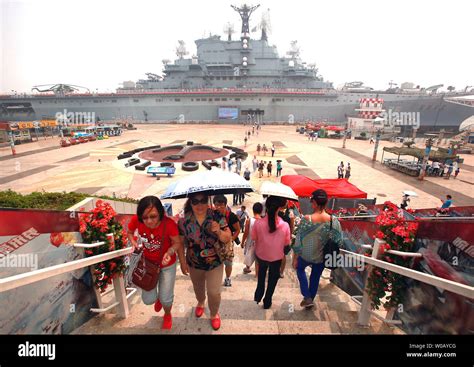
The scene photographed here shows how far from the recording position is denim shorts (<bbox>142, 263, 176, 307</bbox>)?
3.10 meters

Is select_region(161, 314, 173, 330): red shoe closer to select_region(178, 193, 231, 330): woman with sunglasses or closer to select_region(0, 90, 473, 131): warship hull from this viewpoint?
select_region(178, 193, 231, 330): woman with sunglasses

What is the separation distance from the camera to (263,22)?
208 feet

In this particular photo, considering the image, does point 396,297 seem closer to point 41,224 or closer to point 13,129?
point 41,224

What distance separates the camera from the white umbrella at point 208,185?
9.36 feet

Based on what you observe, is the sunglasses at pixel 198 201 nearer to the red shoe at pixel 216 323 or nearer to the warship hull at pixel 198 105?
the red shoe at pixel 216 323

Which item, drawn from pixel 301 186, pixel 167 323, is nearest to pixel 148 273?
pixel 167 323

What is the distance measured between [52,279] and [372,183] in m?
19.6

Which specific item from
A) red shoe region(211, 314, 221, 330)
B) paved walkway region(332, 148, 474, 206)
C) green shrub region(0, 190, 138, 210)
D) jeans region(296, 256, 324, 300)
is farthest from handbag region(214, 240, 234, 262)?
paved walkway region(332, 148, 474, 206)

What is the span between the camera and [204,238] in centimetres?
294

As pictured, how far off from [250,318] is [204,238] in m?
1.64


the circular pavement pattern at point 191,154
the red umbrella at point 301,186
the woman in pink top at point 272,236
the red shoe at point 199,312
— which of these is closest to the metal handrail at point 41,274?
the red shoe at point 199,312

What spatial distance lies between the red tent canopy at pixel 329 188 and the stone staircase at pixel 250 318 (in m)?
5.69

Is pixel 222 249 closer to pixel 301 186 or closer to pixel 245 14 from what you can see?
pixel 301 186

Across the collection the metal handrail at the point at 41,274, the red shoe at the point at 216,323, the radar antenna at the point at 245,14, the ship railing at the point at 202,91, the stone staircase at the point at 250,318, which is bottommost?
the stone staircase at the point at 250,318
